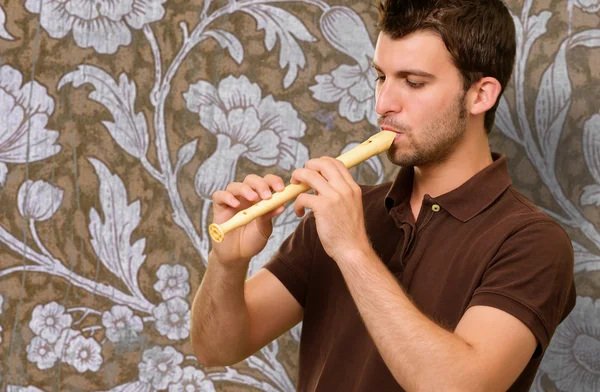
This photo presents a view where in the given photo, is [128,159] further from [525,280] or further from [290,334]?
[525,280]

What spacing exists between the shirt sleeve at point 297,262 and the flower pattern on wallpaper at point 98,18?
505mm

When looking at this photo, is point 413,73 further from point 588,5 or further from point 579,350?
point 579,350

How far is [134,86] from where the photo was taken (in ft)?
5.21

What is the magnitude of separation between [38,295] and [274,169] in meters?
0.52

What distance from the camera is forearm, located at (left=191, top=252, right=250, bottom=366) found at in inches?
53.0

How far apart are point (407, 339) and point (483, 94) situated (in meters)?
0.47

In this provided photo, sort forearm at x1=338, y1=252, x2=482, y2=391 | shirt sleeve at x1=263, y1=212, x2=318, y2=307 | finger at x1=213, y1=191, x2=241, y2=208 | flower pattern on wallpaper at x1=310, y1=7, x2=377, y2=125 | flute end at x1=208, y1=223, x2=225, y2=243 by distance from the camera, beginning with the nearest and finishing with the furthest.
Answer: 1. forearm at x1=338, y1=252, x2=482, y2=391
2. flute end at x1=208, y1=223, x2=225, y2=243
3. finger at x1=213, y1=191, x2=241, y2=208
4. shirt sleeve at x1=263, y1=212, x2=318, y2=307
5. flower pattern on wallpaper at x1=310, y1=7, x2=377, y2=125

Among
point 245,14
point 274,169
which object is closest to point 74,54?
point 245,14


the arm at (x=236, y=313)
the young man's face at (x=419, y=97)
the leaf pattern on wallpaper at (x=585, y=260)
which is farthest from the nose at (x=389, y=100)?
the leaf pattern on wallpaper at (x=585, y=260)

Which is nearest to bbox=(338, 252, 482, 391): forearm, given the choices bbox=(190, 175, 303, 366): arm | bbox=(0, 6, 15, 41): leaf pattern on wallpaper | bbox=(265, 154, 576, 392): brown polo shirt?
bbox=(265, 154, 576, 392): brown polo shirt

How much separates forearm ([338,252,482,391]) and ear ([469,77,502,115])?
1.20 feet

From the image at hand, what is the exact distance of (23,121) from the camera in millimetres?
1584

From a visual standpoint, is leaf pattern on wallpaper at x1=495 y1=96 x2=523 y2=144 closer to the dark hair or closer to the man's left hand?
the dark hair

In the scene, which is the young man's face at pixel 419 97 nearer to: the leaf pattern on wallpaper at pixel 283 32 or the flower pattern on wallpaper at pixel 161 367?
the leaf pattern on wallpaper at pixel 283 32
